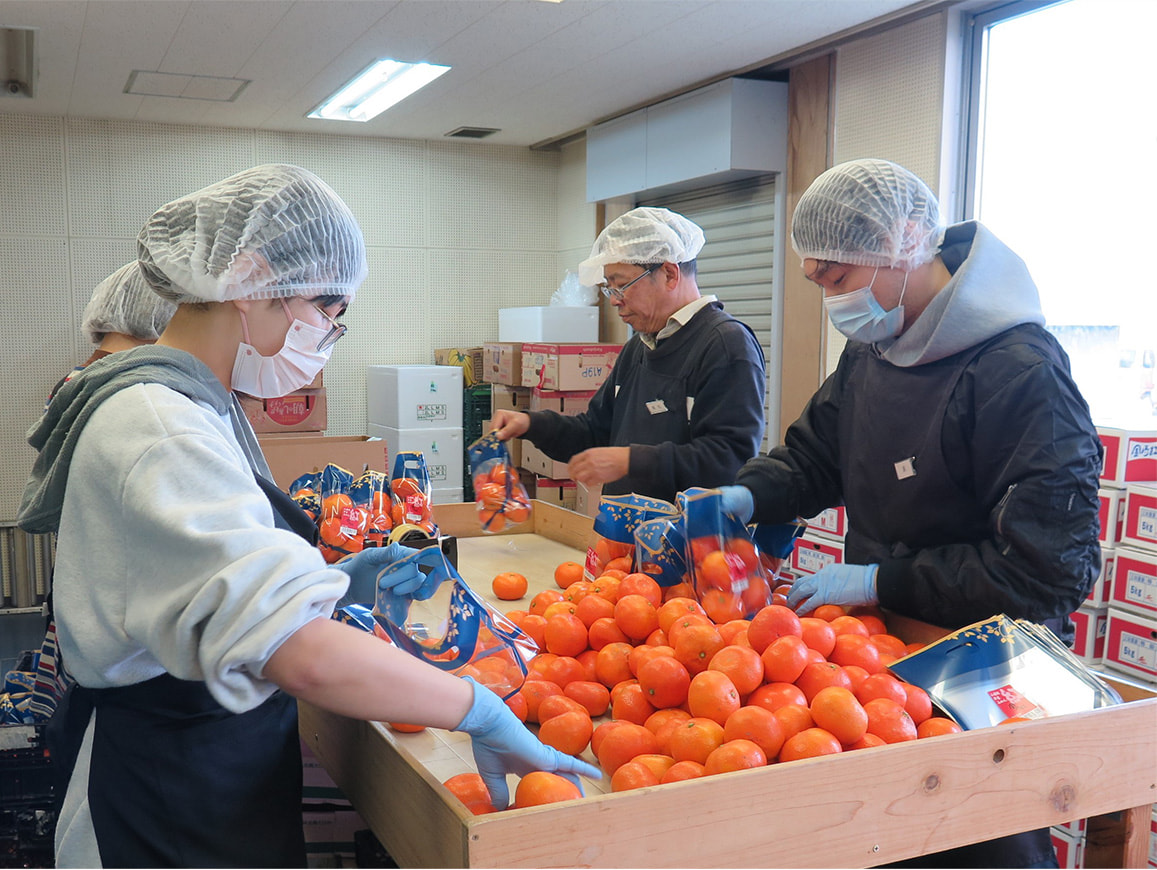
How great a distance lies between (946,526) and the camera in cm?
197

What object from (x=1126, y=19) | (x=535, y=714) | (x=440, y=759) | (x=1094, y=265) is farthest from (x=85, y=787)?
(x=1126, y=19)

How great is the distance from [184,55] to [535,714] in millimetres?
4987

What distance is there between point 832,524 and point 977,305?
8.84 feet

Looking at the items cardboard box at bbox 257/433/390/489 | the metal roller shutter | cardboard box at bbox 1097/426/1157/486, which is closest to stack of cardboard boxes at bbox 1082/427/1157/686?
cardboard box at bbox 1097/426/1157/486

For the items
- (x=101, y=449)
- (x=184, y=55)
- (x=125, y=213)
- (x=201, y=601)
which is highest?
(x=184, y=55)

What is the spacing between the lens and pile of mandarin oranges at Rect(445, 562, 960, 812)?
4.40 ft

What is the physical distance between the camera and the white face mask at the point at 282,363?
142 centimetres

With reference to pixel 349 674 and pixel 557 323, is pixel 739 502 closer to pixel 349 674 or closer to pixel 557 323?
pixel 349 674

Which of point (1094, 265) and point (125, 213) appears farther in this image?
point (125, 213)

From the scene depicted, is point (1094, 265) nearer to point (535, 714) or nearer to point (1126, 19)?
point (1126, 19)

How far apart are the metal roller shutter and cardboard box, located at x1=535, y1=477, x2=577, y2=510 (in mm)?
1417

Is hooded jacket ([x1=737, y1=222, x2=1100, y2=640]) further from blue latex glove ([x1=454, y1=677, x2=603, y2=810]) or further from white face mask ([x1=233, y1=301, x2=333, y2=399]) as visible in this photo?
white face mask ([x1=233, y1=301, x2=333, y2=399])

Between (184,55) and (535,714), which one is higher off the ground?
(184,55)

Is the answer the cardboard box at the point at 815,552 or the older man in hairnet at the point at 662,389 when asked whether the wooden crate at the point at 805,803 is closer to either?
the older man in hairnet at the point at 662,389
